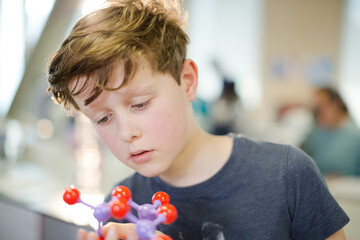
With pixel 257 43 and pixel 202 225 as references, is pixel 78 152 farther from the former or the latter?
pixel 257 43

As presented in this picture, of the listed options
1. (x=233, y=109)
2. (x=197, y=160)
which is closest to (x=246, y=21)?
(x=233, y=109)

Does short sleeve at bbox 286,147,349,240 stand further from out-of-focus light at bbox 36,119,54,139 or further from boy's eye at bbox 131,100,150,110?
out-of-focus light at bbox 36,119,54,139

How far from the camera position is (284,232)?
62cm

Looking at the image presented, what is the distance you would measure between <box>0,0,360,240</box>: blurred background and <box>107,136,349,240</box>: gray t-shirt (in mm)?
139

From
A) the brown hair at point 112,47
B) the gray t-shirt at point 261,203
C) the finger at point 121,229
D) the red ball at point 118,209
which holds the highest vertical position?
the brown hair at point 112,47

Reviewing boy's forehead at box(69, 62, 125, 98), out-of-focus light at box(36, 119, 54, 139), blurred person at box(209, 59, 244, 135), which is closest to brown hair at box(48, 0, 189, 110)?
boy's forehead at box(69, 62, 125, 98)

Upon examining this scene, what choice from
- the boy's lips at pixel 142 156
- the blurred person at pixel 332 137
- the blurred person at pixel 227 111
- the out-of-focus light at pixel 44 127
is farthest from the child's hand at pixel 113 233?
the blurred person at pixel 227 111

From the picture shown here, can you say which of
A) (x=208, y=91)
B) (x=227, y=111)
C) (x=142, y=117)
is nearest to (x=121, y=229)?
(x=142, y=117)

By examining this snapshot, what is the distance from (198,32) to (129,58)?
163 inches

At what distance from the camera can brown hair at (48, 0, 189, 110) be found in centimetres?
51

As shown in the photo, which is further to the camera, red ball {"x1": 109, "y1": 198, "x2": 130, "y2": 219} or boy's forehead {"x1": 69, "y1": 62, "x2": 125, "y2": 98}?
boy's forehead {"x1": 69, "y1": 62, "x2": 125, "y2": 98}

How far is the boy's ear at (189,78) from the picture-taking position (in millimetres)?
639

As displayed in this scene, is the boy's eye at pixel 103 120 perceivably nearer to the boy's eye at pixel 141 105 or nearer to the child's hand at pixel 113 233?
the boy's eye at pixel 141 105

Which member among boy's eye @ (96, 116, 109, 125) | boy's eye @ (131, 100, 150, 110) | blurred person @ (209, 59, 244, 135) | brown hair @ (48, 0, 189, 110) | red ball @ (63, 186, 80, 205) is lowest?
blurred person @ (209, 59, 244, 135)
